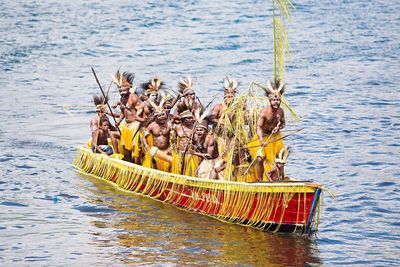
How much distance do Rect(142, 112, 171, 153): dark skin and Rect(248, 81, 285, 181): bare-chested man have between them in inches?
90.7

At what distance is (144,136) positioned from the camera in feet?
60.3

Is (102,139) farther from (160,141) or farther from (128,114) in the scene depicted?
(160,141)

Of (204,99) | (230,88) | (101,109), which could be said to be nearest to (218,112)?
(230,88)

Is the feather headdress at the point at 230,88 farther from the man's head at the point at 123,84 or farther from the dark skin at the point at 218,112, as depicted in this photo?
the man's head at the point at 123,84

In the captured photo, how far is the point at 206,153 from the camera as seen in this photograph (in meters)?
16.8

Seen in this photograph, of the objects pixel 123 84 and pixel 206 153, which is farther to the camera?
pixel 123 84

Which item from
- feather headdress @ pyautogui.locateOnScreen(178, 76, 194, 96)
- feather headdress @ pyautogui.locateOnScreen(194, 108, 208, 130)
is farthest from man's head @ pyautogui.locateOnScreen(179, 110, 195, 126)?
feather headdress @ pyautogui.locateOnScreen(178, 76, 194, 96)

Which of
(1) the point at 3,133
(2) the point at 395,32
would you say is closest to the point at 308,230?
(1) the point at 3,133

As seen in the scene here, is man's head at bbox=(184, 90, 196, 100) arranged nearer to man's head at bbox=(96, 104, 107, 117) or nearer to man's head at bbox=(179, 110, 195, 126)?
man's head at bbox=(179, 110, 195, 126)

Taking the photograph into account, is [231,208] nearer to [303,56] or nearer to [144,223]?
[144,223]

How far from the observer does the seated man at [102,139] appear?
19789 mm

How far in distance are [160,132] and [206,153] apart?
1.62 meters

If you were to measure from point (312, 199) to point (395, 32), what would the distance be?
22.4 metres

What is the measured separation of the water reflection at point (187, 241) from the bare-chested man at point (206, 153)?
0.83m
